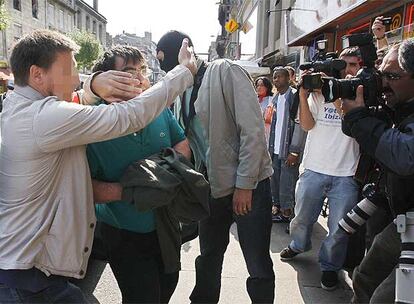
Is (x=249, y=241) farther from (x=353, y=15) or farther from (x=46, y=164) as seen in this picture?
(x=353, y=15)

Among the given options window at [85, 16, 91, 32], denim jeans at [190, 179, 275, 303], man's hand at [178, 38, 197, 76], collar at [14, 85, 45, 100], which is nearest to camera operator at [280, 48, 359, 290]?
denim jeans at [190, 179, 275, 303]

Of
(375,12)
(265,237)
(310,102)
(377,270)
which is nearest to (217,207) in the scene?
(265,237)

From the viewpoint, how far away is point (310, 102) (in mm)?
3635

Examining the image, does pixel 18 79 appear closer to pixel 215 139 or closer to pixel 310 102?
pixel 215 139

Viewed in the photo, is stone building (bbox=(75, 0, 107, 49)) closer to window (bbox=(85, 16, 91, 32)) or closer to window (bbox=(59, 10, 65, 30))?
window (bbox=(85, 16, 91, 32))

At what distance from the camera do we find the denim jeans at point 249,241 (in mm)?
2457

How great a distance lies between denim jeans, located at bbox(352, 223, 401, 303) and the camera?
1.98 meters

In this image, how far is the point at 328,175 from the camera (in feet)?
11.3

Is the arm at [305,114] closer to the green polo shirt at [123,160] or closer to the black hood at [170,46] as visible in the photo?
the black hood at [170,46]

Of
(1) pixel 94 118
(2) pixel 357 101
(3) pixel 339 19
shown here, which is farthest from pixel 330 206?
(3) pixel 339 19

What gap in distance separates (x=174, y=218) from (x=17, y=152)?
0.85 m

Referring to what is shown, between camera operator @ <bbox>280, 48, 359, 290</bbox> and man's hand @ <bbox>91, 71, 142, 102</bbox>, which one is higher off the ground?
man's hand @ <bbox>91, 71, 142, 102</bbox>

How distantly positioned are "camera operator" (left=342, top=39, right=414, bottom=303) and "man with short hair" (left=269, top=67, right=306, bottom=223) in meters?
2.58

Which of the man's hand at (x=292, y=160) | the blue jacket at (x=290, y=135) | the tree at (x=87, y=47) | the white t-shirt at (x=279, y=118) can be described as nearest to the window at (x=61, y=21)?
the tree at (x=87, y=47)
